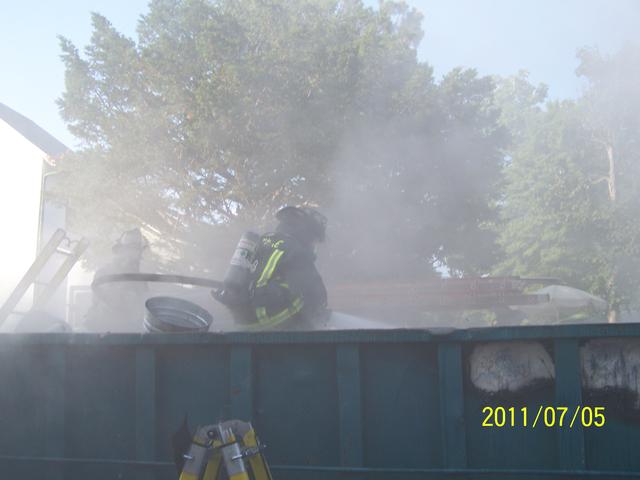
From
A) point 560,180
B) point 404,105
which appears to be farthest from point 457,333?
point 560,180

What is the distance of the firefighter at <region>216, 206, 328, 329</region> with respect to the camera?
379cm

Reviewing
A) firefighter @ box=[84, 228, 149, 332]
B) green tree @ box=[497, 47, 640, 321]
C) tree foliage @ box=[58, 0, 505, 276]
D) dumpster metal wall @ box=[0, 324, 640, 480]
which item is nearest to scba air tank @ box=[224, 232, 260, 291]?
dumpster metal wall @ box=[0, 324, 640, 480]

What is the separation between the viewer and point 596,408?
255 centimetres

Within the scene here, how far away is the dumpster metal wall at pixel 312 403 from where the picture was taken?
2561 millimetres

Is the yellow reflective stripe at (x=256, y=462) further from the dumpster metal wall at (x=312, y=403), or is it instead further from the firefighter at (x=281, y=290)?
the firefighter at (x=281, y=290)

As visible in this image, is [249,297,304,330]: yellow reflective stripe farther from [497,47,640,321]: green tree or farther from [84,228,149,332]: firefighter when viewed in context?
[497,47,640,321]: green tree

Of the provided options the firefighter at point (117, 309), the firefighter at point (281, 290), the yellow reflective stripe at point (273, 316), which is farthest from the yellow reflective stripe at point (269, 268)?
the firefighter at point (117, 309)

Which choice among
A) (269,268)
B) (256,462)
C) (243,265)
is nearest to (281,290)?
(269,268)

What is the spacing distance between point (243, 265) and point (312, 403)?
1381mm

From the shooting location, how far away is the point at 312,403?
109 inches

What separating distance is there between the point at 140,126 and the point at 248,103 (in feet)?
8.25

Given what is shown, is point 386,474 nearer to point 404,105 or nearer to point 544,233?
point 404,105

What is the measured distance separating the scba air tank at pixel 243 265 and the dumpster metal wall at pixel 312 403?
3.36 ft

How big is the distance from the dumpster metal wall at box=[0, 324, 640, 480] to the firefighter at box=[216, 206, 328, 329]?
0.92 meters
